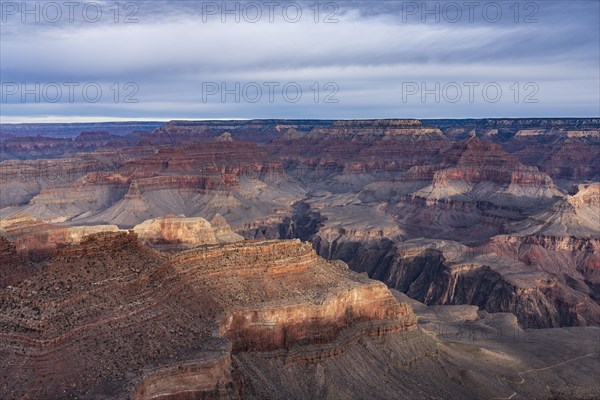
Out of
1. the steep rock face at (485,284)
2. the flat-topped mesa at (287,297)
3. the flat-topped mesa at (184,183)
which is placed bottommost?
the steep rock face at (485,284)

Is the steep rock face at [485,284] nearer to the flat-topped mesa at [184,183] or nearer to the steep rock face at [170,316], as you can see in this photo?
the steep rock face at [170,316]

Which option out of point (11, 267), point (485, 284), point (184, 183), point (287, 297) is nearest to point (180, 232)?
point (11, 267)

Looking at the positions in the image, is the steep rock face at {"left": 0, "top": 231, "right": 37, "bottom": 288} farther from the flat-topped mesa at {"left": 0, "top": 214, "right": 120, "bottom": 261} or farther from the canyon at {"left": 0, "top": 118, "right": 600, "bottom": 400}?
the flat-topped mesa at {"left": 0, "top": 214, "right": 120, "bottom": 261}

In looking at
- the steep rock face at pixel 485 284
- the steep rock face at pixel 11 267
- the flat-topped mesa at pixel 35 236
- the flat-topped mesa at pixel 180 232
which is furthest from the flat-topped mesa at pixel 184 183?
the steep rock face at pixel 11 267

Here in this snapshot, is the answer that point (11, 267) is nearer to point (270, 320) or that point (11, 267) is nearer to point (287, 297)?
point (270, 320)

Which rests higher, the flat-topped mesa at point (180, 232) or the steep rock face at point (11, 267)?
the steep rock face at point (11, 267)

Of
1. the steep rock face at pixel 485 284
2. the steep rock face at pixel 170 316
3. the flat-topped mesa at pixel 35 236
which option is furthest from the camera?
the steep rock face at pixel 485 284

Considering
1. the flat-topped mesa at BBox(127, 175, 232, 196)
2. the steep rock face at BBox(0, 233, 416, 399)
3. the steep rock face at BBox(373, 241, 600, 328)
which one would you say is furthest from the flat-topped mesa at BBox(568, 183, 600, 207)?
the steep rock face at BBox(0, 233, 416, 399)

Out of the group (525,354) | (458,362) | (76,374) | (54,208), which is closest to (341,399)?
(458,362)

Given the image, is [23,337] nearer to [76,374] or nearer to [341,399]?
[76,374]
